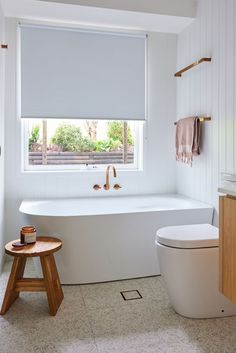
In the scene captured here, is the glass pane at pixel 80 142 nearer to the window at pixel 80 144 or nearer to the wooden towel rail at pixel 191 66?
the window at pixel 80 144

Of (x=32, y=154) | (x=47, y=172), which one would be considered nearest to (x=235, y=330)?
(x=47, y=172)

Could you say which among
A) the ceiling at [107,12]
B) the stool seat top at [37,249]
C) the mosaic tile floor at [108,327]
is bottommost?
the mosaic tile floor at [108,327]

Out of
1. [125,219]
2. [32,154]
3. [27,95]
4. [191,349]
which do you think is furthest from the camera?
[32,154]

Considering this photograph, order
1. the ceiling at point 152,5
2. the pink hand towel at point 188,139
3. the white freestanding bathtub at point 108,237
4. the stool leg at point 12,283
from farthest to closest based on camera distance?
the pink hand towel at point 188,139 → the ceiling at point 152,5 → the white freestanding bathtub at point 108,237 → the stool leg at point 12,283

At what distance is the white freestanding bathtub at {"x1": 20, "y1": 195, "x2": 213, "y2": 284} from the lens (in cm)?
262

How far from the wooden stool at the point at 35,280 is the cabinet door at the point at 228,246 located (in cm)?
112

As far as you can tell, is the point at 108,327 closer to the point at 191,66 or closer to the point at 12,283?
the point at 12,283

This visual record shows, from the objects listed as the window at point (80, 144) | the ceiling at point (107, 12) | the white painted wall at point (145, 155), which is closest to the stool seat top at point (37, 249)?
the white painted wall at point (145, 155)

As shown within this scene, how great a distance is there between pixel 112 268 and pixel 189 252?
0.87 m

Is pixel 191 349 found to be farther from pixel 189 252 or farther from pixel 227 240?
pixel 227 240

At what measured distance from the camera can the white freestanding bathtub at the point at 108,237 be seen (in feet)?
8.60

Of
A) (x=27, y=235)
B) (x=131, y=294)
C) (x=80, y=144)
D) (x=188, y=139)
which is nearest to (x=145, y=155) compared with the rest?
(x=188, y=139)

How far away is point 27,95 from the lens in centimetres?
329

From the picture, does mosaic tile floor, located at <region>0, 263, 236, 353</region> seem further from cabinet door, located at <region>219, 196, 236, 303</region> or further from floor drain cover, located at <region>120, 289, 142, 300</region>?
cabinet door, located at <region>219, 196, 236, 303</region>
